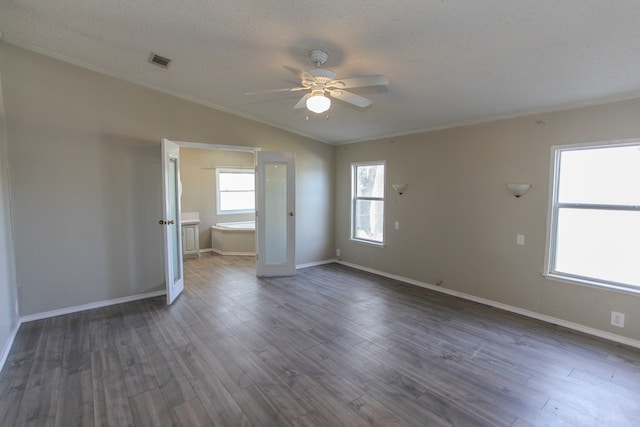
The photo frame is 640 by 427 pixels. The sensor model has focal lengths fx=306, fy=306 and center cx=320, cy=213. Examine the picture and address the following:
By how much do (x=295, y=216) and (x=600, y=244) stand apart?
162 inches

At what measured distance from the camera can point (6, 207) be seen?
3.23 m

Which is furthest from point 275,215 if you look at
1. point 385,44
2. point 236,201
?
point 385,44

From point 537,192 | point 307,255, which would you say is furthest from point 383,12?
point 307,255

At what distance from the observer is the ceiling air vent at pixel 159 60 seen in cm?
333

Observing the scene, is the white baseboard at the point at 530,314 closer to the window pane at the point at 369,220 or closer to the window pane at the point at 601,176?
the window pane at the point at 369,220

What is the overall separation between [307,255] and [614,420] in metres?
4.59

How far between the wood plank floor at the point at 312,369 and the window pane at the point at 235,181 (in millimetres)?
4324

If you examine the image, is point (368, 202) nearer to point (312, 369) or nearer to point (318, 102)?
point (318, 102)

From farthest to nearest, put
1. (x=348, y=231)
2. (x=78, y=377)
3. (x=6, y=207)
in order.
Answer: (x=348, y=231)
(x=6, y=207)
(x=78, y=377)

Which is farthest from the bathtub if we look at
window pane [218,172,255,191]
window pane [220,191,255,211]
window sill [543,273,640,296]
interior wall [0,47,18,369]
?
window sill [543,273,640,296]

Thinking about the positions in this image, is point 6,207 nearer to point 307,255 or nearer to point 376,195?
point 307,255

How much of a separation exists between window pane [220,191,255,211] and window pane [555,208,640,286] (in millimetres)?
6720

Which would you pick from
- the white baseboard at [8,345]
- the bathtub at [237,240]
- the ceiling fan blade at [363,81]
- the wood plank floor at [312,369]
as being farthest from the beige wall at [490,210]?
the white baseboard at [8,345]

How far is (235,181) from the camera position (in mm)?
8109
